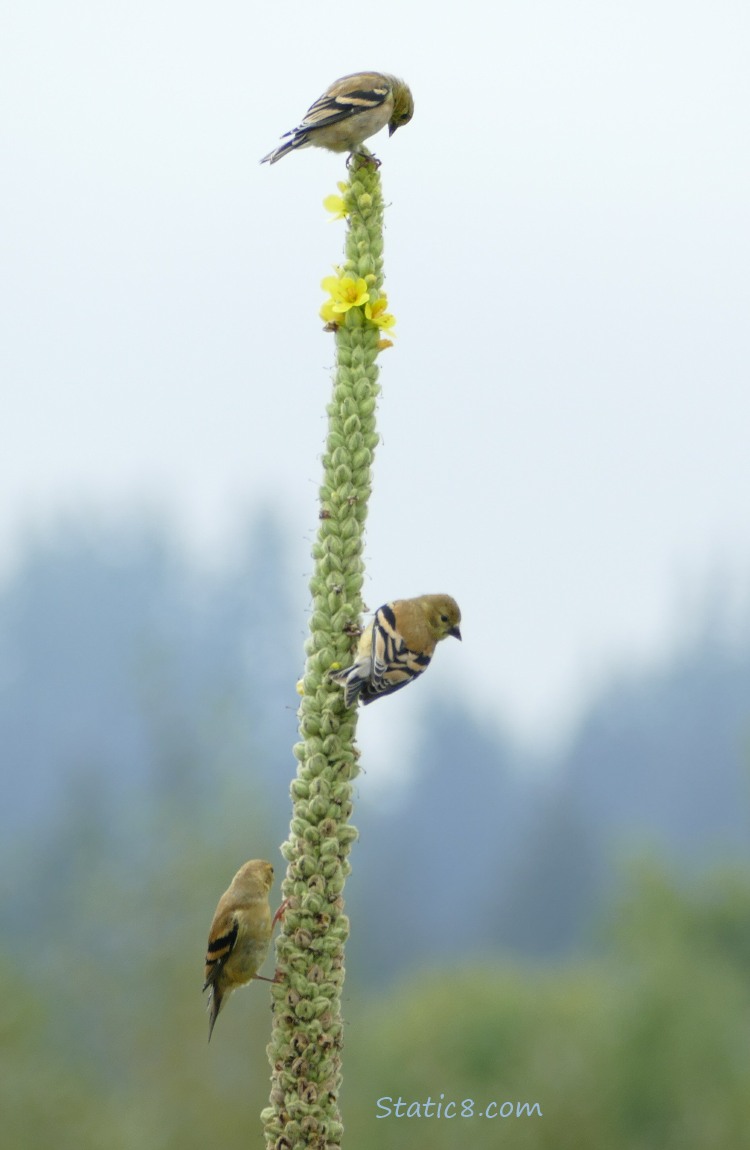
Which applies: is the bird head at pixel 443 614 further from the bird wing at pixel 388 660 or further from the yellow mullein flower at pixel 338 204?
the yellow mullein flower at pixel 338 204

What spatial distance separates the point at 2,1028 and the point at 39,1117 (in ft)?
1.91

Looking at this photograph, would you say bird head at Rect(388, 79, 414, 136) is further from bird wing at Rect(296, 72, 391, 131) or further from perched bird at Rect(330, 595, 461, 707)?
perched bird at Rect(330, 595, 461, 707)

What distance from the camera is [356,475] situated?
75.5 inches

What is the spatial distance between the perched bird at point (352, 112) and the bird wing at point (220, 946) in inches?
58.0

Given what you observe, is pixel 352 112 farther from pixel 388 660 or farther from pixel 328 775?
pixel 328 775

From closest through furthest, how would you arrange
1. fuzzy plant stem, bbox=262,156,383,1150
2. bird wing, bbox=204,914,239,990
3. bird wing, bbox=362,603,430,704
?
fuzzy plant stem, bbox=262,156,383,1150
bird wing, bbox=362,603,430,704
bird wing, bbox=204,914,239,990

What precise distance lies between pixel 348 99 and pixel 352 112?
0.13 feet

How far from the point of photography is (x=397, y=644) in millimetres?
2314

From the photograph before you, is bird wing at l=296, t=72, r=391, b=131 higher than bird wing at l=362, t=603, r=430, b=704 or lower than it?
higher

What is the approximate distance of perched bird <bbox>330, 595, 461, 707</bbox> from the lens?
1963mm

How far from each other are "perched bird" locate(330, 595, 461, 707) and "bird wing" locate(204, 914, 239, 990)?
0.49 m

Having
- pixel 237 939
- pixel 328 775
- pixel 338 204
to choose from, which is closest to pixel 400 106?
pixel 338 204

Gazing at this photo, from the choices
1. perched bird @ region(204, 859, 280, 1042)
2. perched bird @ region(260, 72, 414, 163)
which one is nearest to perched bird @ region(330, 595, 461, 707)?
perched bird @ region(204, 859, 280, 1042)

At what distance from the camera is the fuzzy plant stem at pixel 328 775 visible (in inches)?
69.9
